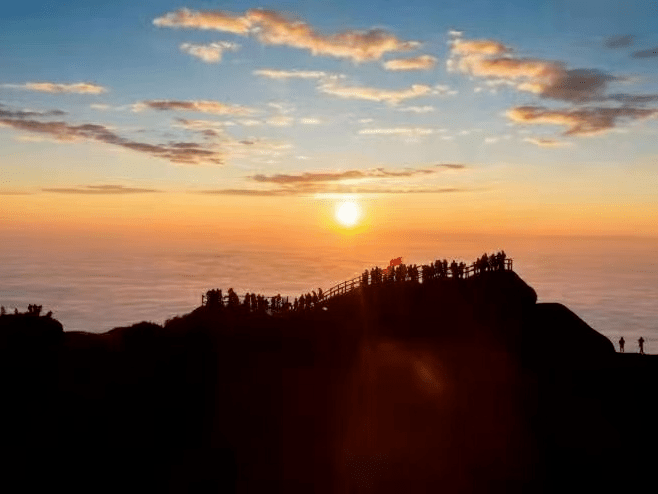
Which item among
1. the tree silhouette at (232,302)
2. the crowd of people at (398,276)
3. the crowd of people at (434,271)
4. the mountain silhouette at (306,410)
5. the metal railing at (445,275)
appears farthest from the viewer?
the crowd of people at (434,271)

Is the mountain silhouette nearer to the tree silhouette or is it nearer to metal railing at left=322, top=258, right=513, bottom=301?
the tree silhouette

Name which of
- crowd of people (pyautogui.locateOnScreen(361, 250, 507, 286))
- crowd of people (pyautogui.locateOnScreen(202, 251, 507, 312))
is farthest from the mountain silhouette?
crowd of people (pyautogui.locateOnScreen(361, 250, 507, 286))

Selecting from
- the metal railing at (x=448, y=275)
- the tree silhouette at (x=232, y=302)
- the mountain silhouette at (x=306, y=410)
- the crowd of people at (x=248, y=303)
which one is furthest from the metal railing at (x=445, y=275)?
the mountain silhouette at (x=306, y=410)

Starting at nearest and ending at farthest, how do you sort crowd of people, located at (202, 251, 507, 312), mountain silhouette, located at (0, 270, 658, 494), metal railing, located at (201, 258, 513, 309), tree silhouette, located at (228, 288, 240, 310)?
mountain silhouette, located at (0, 270, 658, 494), tree silhouette, located at (228, 288, 240, 310), crowd of people, located at (202, 251, 507, 312), metal railing, located at (201, 258, 513, 309)

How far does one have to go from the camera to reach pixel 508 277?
123 feet

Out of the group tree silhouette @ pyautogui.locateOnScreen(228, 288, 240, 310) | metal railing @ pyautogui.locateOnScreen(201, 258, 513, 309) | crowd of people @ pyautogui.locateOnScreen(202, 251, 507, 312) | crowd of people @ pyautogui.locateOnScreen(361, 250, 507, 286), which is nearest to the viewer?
tree silhouette @ pyautogui.locateOnScreen(228, 288, 240, 310)

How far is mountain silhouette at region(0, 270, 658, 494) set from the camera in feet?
80.7

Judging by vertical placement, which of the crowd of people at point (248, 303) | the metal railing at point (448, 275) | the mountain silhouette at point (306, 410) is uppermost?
the metal railing at point (448, 275)

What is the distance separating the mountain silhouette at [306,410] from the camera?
24594mm

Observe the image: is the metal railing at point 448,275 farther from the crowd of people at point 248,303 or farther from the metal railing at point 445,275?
the crowd of people at point 248,303

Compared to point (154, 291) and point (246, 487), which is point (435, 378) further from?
point (154, 291)

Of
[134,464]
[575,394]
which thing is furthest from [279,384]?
[575,394]

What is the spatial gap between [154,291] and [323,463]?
142875 millimetres

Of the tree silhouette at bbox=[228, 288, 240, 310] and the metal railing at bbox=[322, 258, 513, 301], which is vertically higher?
the metal railing at bbox=[322, 258, 513, 301]
